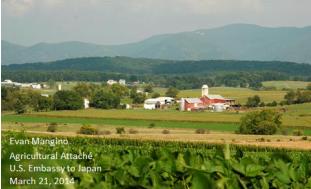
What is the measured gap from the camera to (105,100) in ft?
395

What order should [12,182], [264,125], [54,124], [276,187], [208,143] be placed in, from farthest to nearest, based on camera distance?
[264,125]
[54,124]
[208,143]
[276,187]
[12,182]

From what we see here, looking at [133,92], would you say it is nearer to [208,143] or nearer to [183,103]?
[183,103]

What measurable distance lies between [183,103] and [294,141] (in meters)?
43.7

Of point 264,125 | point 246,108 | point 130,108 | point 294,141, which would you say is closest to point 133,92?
point 130,108

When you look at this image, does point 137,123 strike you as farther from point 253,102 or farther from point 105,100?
point 253,102

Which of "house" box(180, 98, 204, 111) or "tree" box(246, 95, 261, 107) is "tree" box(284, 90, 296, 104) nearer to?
A: "tree" box(246, 95, 261, 107)

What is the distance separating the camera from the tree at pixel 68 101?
→ 10735cm

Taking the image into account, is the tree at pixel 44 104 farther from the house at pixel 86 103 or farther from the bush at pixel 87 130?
the bush at pixel 87 130

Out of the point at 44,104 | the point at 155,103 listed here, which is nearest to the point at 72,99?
the point at 44,104

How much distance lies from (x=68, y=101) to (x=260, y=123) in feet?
104

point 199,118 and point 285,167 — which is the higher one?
A: point 285,167

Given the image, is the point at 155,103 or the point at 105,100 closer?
the point at 105,100

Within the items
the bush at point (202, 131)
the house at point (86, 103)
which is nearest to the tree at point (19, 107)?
the house at point (86, 103)

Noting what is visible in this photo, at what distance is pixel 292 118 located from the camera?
117 m
